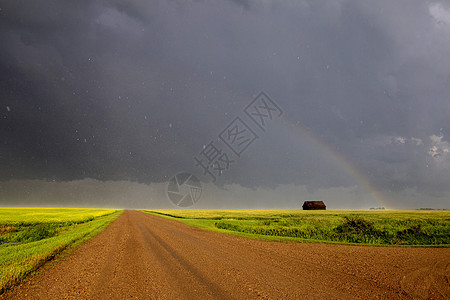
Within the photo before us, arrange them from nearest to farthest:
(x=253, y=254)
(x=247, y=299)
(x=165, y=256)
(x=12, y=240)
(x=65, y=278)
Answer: (x=247, y=299)
(x=65, y=278)
(x=165, y=256)
(x=253, y=254)
(x=12, y=240)

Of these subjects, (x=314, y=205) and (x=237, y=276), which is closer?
(x=237, y=276)

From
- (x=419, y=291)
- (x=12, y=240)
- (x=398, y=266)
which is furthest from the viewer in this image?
(x=12, y=240)

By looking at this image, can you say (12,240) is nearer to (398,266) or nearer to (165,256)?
(165,256)

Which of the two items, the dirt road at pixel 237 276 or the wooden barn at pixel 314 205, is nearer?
the dirt road at pixel 237 276

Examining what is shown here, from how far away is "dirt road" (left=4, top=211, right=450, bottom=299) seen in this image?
652cm

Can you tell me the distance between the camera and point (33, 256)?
439 inches

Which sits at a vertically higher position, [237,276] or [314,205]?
[314,205]

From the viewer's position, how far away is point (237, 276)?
26.2 feet

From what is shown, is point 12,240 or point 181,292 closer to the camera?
point 181,292

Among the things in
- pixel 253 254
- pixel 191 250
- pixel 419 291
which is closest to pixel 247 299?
pixel 419 291

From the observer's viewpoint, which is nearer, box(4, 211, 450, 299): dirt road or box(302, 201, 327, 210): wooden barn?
box(4, 211, 450, 299): dirt road

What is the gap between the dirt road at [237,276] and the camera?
257 inches

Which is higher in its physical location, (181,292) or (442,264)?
(181,292)

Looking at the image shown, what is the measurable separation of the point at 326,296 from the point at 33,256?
13180 mm
